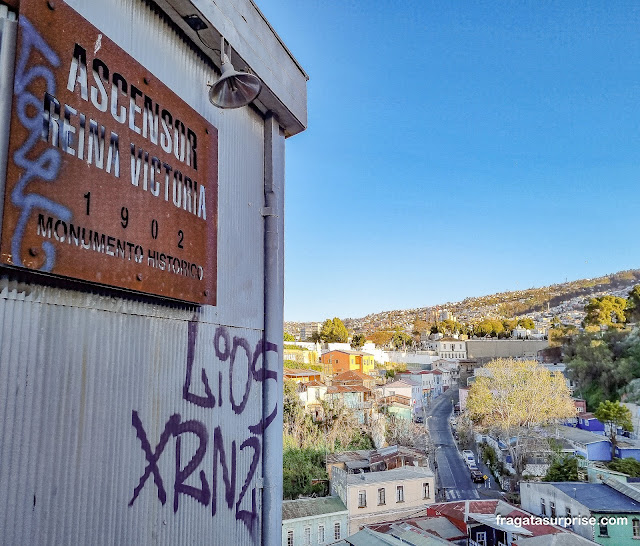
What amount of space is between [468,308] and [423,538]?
585 ft

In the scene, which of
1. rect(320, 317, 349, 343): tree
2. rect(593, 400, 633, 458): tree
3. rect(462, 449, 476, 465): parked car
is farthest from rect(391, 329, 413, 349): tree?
rect(593, 400, 633, 458): tree

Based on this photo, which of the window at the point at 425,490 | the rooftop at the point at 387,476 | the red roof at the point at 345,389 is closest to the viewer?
the rooftop at the point at 387,476

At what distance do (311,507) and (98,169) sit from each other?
21427 millimetres

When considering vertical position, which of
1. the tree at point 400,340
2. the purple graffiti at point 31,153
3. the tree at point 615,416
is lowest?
the tree at point 615,416

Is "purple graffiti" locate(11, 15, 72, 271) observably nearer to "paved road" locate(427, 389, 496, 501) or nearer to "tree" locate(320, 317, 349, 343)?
"paved road" locate(427, 389, 496, 501)

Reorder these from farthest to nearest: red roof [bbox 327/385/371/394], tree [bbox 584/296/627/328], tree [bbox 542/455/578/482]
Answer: tree [bbox 584/296/627/328] → red roof [bbox 327/385/371/394] → tree [bbox 542/455/578/482]

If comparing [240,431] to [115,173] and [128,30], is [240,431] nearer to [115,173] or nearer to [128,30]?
[115,173]

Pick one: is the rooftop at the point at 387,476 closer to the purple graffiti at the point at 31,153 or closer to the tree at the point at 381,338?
the purple graffiti at the point at 31,153

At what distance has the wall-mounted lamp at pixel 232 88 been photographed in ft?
12.0

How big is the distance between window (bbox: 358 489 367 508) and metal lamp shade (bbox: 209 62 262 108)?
21590 millimetres

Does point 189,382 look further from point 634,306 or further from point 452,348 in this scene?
point 452,348

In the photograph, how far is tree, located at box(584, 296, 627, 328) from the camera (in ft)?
159

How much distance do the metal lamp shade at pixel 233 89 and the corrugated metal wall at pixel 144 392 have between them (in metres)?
0.32

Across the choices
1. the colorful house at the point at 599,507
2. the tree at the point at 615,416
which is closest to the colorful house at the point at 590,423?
the tree at the point at 615,416
